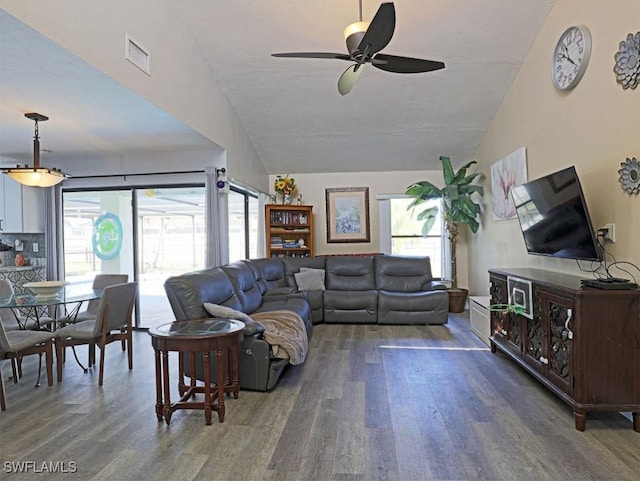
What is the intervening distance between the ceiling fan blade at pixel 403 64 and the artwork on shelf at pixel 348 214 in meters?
4.09

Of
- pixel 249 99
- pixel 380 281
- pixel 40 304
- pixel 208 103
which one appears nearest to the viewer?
pixel 40 304

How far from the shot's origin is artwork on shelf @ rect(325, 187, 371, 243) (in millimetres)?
7172

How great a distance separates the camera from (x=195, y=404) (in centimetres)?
275

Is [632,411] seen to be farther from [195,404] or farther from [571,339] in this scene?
[195,404]

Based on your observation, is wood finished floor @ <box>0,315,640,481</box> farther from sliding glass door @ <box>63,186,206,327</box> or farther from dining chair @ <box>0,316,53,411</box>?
sliding glass door @ <box>63,186,206,327</box>

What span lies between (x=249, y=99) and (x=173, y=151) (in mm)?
1184

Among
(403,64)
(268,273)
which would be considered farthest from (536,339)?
(268,273)

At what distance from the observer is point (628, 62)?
2.67 metres

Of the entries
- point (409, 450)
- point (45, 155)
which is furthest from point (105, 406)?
point (45, 155)

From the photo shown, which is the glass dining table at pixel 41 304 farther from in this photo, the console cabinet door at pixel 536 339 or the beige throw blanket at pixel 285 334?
the console cabinet door at pixel 536 339

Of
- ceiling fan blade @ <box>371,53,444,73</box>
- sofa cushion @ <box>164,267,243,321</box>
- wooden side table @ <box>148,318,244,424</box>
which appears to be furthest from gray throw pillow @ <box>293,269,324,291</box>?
ceiling fan blade @ <box>371,53,444,73</box>

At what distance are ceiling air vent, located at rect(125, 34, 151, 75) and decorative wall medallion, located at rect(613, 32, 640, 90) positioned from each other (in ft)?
11.5
